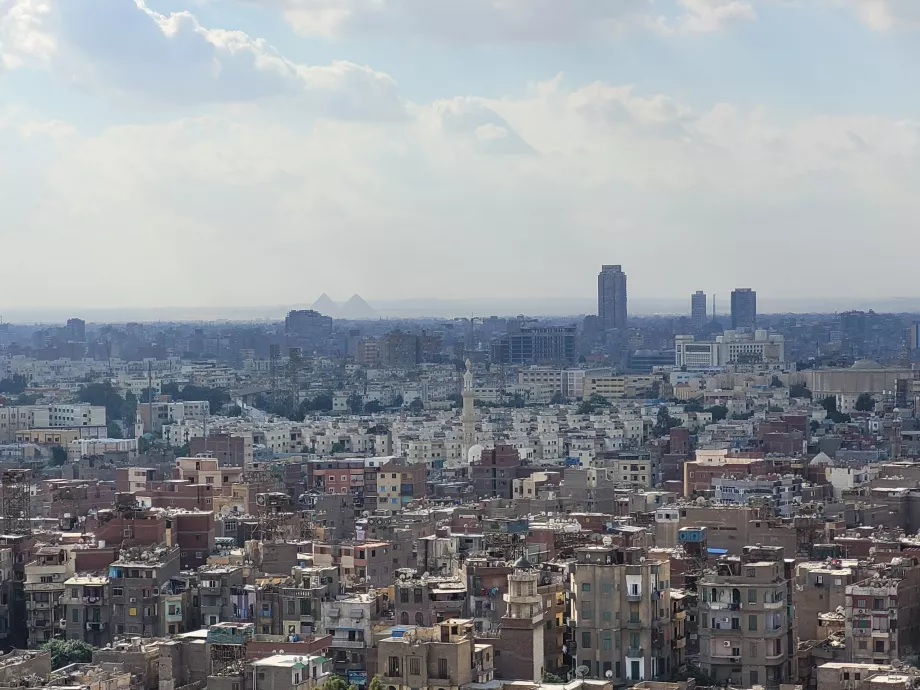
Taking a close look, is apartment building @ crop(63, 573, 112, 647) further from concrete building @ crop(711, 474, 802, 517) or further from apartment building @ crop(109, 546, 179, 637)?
concrete building @ crop(711, 474, 802, 517)

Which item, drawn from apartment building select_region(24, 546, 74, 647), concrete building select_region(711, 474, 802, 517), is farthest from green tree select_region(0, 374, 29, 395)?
apartment building select_region(24, 546, 74, 647)

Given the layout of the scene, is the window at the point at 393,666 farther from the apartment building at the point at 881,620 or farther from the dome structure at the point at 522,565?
the apartment building at the point at 881,620

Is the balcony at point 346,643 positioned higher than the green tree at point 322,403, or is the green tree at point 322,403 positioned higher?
the green tree at point 322,403

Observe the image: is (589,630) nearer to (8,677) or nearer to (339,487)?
(8,677)

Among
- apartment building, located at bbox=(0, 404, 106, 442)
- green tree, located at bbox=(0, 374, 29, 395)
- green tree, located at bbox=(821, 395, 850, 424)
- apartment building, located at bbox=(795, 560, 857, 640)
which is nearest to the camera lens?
apartment building, located at bbox=(795, 560, 857, 640)

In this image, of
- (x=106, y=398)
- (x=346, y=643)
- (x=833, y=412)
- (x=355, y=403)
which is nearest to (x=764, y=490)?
(x=346, y=643)

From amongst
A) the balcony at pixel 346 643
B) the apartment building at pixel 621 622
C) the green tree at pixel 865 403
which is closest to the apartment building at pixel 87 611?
the balcony at pixel 346 643
